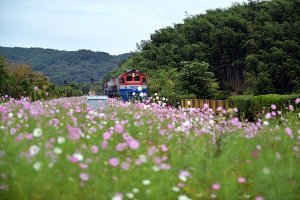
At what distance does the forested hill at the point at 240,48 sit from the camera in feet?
126

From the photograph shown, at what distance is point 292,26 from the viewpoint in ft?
147

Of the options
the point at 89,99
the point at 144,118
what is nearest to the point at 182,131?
the point at 144,118

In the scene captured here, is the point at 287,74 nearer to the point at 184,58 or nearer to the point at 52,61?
the point at 184,58

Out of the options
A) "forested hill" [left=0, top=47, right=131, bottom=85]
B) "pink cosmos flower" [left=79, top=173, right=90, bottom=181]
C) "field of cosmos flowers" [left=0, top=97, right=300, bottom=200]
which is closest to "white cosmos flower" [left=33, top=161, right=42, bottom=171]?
"field of cosmos flowers" [left=0, top=97, right=300, bottom=200]

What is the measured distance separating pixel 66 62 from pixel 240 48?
305ft

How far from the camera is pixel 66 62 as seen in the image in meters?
138

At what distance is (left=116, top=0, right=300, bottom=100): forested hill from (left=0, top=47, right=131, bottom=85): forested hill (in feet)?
218

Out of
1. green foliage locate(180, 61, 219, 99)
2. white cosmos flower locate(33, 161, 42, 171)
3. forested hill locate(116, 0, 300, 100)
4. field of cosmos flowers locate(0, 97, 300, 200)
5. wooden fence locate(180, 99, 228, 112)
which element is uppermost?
forested hill locate(116, 0, 300, 100)

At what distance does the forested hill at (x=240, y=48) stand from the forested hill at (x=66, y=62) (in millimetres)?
66545

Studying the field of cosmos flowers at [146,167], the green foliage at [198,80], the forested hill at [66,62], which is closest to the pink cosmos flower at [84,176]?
the field of cosmos flowers at [146,167]

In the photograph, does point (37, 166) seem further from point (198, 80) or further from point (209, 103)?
point (198, 80)

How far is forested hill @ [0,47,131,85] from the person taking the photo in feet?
422

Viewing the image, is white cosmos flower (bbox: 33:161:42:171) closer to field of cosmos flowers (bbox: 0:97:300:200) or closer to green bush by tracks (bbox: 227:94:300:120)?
field of cosmos flowers (bbox: 0:97:300:200)

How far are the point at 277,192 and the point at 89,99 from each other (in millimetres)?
7227
